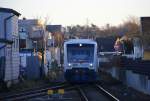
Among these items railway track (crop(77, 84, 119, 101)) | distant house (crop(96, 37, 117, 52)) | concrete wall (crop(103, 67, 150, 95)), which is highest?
distant house (crop(96, 37, 117, 52))

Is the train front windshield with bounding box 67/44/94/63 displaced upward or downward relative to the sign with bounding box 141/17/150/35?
A: downward

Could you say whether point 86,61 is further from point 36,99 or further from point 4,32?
point 36,99

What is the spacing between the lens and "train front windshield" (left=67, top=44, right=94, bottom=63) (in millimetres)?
39344

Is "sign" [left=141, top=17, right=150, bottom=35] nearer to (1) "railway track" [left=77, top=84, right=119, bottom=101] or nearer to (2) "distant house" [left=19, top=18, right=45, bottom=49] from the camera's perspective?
(2) "distant house" [left=19, top=18, right=45, bottom=49]

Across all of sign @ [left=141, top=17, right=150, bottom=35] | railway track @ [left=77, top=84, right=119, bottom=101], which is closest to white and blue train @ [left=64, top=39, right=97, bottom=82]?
railway track @ [left=77, top=84, right=119, bottom=101]

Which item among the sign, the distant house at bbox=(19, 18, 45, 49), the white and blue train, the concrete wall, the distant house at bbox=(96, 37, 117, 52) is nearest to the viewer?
the concrete wall

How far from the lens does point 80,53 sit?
39625 millimetres

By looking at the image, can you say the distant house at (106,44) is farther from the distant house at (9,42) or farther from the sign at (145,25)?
the distant house at (9,42)

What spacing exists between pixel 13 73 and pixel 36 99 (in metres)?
14.4

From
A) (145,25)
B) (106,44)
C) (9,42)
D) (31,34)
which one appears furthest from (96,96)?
(106,44)

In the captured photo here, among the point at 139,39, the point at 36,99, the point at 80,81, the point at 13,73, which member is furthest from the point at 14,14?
the point at 139,39

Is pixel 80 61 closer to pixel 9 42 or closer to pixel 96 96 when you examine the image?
pixel 9 42

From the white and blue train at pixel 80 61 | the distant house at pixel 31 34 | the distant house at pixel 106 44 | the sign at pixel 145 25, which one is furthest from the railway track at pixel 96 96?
the distant house at pixel 106 44

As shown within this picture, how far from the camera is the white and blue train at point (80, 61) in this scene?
39156 millimetres
